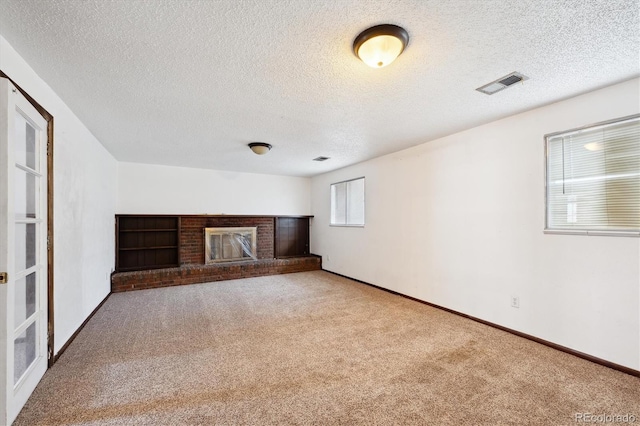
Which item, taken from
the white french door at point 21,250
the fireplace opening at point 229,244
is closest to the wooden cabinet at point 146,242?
the fireplace opening at point 229,244

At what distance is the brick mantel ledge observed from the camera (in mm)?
4799

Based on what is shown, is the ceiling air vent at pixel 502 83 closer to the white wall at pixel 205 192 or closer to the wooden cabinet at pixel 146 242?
the white wall at pixel 205 192

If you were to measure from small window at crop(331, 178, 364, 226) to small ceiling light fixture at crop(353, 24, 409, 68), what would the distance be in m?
3.75

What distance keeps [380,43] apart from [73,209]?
3.35 metres

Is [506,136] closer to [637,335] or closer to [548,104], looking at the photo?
[548,104]

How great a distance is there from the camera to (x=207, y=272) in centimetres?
551

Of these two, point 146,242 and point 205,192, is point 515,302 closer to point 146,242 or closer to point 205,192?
point 205,192

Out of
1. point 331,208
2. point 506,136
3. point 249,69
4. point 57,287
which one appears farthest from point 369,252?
point 57,287

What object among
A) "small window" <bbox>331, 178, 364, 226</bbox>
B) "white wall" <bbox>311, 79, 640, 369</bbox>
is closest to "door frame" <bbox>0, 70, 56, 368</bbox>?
"white wall" <bbox>311, 79, 640, 369</bbox>

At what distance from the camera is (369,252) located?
5180 mm

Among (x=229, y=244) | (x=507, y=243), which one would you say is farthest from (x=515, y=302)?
(x=229, y=244)

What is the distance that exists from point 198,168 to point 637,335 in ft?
21.9

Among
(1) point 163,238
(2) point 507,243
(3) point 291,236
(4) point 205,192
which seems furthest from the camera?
(3) point 291,236

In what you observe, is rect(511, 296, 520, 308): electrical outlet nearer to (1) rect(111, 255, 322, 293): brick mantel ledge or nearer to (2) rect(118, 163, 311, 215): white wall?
(1) rect(111, 255, 322, 293): brick mantel ledge
